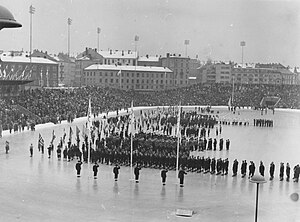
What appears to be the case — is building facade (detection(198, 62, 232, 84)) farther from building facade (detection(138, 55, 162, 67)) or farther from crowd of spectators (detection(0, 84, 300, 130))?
crowd of spectators (detection(0, 84, 300, 130))

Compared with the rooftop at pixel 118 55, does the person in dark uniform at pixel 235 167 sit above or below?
below

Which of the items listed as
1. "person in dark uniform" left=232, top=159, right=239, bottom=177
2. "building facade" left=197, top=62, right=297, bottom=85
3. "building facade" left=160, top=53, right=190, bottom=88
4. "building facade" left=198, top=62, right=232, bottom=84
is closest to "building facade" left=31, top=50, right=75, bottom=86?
"building facade" left=160, top=53, right=190, bottom=88

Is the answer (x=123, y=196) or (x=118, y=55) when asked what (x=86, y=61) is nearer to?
(x=118, y=55)

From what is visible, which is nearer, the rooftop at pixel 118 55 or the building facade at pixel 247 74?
the rooftop at pixel 118 55

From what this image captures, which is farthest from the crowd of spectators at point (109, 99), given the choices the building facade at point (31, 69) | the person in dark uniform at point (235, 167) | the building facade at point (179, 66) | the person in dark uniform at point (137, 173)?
the person in dark uniform at point (235, 167)

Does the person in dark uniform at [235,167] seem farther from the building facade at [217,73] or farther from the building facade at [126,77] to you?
the building facade at [217,73]

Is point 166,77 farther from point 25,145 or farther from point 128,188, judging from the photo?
point 128,188

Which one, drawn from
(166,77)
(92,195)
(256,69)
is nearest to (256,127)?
(92,195)
